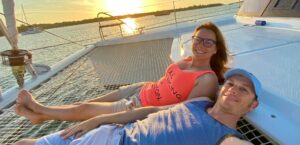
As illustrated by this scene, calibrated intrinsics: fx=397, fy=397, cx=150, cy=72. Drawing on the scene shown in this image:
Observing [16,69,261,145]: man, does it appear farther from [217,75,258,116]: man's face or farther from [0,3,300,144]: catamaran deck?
[0,3,300,144]: catamaran deck

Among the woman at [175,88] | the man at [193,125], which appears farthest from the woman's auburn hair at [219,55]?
the man at [193,125]

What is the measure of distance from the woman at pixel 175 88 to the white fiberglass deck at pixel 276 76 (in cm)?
18

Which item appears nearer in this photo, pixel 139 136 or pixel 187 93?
pixel 139 136

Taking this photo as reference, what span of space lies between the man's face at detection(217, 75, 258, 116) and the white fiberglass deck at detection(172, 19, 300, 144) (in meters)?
0.07

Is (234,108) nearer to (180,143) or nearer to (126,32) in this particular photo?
(180,143)

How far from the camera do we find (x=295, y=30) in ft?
10.3

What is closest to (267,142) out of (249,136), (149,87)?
(249,136)

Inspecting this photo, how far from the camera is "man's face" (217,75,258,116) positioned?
5.78ft

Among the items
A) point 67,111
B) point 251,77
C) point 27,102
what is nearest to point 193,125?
point 251,77

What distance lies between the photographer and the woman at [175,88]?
2234mm

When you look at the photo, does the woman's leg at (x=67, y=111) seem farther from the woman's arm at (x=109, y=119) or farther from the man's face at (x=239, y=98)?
the man's face at (x=239, y=98)

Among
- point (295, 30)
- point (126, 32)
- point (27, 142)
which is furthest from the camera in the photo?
point (126, 32)

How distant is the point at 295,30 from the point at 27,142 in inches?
86.4

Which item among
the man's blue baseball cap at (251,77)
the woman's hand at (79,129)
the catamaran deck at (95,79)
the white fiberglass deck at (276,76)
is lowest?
the catamaran deck at (95,79)
